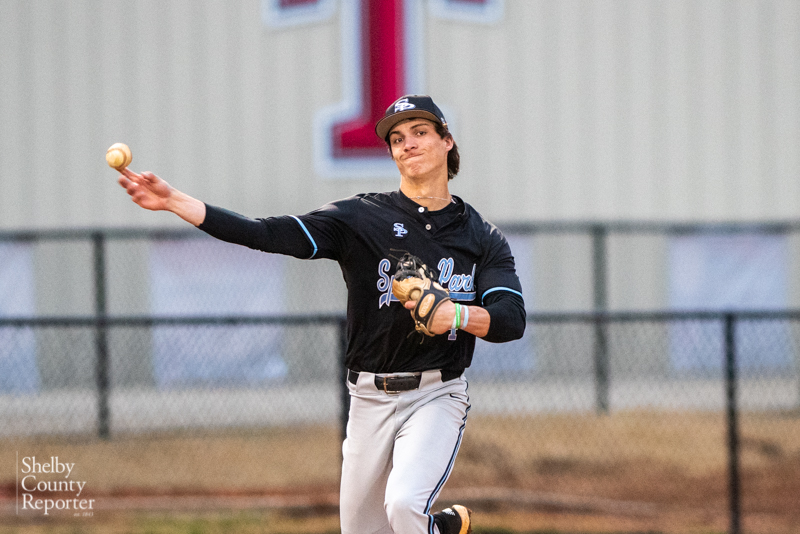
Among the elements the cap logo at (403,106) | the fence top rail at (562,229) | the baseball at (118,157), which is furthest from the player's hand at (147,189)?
the fence top rail at (562,229)

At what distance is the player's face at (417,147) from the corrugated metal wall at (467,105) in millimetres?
6294

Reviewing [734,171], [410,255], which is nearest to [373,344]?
[410,255]

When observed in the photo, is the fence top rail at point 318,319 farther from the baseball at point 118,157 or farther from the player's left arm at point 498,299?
the baseball at point 118,157

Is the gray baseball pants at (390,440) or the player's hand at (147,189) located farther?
the gray baseball pants at (390,440)

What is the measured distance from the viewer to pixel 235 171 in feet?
32.5

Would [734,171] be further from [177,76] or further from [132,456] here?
[132,456]

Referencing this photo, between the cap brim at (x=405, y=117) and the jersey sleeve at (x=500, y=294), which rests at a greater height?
the cap brim at (x=405, y=117)

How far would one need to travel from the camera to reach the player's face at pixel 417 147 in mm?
3518

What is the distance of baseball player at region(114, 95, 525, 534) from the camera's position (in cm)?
334

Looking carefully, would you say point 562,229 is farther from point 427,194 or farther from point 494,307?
point 494,307

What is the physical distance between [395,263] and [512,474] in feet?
12.8

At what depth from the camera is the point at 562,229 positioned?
9.93 meters

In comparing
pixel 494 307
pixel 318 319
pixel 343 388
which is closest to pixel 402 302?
pixel 494 307

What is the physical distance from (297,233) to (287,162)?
6.77m
